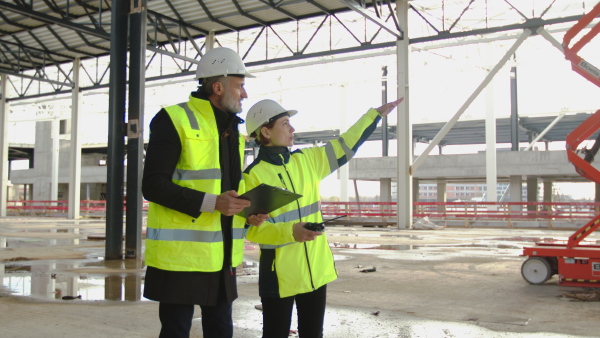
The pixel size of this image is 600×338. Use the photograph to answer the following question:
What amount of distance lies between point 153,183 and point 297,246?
0.88 m

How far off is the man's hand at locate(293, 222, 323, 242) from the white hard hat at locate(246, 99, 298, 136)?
681mm

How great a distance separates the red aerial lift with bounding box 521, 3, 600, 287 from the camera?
6574 millimetres

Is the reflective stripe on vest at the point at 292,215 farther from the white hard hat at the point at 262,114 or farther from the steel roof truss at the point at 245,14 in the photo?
the steel roof truss at the point at 245,14

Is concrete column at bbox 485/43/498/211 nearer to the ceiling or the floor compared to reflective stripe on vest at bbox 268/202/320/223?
nearer to the ceiling

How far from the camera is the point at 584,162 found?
7.02 meters

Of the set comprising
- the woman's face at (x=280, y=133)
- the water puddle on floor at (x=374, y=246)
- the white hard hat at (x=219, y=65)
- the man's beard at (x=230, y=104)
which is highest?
the white hard hat at (x=219, y=65)

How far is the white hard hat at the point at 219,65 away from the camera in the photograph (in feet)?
9.54

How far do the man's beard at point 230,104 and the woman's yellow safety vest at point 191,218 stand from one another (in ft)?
0.44

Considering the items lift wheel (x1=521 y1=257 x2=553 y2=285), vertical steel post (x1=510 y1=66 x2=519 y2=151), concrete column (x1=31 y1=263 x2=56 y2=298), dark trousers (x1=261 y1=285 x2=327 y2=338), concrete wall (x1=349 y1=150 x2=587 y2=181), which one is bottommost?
concrete column (x1=31 y1=263 x2=56 y2=298)

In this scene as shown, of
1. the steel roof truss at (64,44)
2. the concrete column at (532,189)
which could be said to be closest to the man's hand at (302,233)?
the steel roof truss at (64,44)

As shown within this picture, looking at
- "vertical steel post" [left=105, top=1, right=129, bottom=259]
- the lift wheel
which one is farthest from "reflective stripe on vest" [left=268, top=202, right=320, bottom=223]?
"vertical steel post" [left=105, top=1, right=129, bottom=259]

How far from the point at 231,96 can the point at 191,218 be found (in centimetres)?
68

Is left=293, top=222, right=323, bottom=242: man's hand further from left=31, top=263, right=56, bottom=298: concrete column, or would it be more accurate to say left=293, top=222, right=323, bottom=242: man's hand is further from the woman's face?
left=31, top=263, right=56, bottom=298: concrete column

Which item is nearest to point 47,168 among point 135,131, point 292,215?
point 135,131
